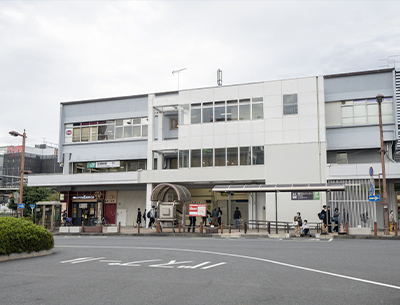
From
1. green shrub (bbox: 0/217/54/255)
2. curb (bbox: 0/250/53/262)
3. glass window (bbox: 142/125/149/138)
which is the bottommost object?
curb (bbox: 0/250/53/262)

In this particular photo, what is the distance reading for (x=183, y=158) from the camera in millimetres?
37562

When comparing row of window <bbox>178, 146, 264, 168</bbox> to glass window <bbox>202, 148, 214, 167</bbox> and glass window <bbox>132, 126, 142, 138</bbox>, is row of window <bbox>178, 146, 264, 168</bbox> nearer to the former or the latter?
glass window <bbox>202, 148, 214, 167</bbox>

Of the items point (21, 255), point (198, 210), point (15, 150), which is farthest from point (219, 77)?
point (15, 150)

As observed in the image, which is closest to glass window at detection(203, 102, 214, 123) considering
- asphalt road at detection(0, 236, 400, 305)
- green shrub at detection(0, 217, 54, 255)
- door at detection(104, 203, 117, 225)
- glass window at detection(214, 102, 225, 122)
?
glass window at detection(214, 102, 225, 122)

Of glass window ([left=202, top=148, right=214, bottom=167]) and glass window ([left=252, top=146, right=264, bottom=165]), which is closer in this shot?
glass window ([left=252, top=146, right=264, bottom=165])

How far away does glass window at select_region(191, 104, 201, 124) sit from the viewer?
37.7 m

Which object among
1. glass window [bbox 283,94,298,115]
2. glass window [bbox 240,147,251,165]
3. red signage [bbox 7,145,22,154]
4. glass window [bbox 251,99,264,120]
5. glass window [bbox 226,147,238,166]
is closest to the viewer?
glass window [bbox 283,94,298,115]

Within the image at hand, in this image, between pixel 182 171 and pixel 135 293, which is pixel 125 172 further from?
pixel 135 293

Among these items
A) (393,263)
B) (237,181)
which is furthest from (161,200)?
(393,263)

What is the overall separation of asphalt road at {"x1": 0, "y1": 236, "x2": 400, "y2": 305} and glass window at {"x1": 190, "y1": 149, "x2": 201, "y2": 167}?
2222cm

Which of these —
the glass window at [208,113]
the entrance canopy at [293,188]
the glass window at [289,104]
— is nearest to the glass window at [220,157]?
the glass window at [208,113]

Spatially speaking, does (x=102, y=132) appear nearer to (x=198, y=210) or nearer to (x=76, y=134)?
(x=76, y=134)

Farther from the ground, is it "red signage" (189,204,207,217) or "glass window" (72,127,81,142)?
"glass window" (72,127,81,142)

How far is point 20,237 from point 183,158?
23.3 meters
